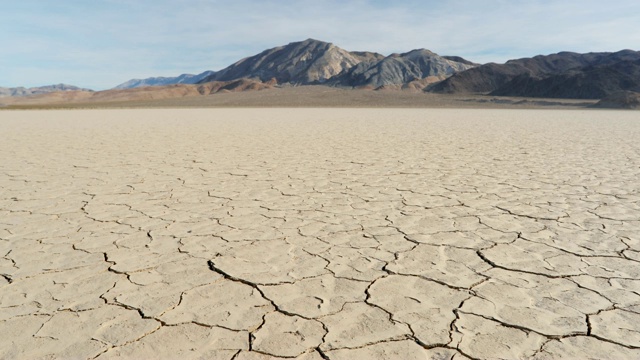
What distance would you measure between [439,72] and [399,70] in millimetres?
8241

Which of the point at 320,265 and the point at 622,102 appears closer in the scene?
the point at 320,265

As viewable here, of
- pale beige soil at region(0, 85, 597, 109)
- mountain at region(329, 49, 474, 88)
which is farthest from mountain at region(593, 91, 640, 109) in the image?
mountain at region(329, 49, 474, 88)

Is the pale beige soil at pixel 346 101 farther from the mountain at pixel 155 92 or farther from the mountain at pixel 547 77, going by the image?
the mountain at pixel 155 92

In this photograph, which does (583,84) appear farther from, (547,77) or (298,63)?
(298,63)

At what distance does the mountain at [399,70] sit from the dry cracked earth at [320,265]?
63.8 metres

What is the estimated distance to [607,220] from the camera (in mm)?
3111

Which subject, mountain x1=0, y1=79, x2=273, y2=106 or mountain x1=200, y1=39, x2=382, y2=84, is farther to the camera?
mountain x1=200, y1=39, x2=382, y2=84

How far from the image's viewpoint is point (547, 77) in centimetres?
4462

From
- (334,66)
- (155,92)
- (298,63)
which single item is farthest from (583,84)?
(298,63)

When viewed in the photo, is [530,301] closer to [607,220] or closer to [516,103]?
[607,220]

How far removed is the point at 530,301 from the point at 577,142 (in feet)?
24.9

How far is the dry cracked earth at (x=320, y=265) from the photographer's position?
1.63 meters

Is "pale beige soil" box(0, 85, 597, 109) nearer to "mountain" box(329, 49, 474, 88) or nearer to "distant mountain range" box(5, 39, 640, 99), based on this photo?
"distant mountain range" box(5, 39, 640, 99)

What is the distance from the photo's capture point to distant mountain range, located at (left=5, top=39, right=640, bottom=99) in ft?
139
